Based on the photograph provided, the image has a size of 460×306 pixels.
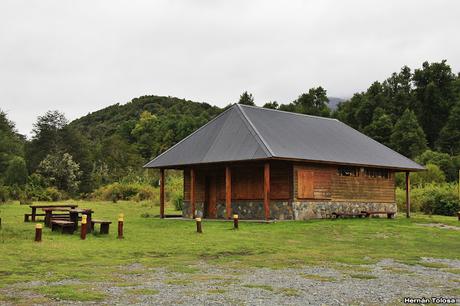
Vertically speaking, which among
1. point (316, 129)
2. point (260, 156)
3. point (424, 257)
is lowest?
point (424, 257)

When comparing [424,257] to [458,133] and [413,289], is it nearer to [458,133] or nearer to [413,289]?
[413,289]

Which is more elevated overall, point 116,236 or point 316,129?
point 316,129

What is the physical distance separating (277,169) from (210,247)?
9621 mm

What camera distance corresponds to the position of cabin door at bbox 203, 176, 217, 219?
25484mm

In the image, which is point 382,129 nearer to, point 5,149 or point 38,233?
point 5,149

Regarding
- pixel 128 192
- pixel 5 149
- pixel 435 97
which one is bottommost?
pixel 128 192

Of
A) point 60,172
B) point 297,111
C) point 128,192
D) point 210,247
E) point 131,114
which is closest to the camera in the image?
point 210,247

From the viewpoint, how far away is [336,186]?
2481cm

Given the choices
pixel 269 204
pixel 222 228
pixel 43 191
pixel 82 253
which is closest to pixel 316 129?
pixel 269 204

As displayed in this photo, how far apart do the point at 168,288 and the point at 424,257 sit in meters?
7.29

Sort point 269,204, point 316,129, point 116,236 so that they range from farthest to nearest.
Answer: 1. point 316,129
2. point 269,204
3. point 116,236

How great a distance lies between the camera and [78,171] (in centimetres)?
5128

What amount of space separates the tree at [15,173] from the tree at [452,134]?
119 ft

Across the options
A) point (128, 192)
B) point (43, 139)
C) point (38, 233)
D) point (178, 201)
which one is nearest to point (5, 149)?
point (43, 139)
